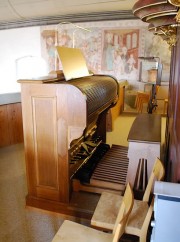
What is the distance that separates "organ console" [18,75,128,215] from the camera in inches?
79.7

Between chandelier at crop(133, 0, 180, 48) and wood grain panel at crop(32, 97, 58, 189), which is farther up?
chandelier at crop(133, 0, 180, 48)

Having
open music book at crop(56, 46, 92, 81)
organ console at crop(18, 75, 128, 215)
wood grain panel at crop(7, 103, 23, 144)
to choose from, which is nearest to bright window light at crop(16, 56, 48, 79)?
wood grain panel at crop(7, 103, 23, 144)

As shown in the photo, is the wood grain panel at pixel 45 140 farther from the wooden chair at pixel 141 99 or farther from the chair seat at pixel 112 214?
the wooden chair at pixel 141 99

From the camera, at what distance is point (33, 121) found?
221cm

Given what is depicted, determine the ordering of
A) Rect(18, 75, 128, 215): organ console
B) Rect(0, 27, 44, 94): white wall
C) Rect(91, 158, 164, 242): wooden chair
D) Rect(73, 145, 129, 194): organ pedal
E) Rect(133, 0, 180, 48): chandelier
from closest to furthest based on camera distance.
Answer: Rect(133, 0, 180, 48): chandelier → Rect(91, 158, 164, 242): wooden chair → Rect(18, 75, 128, 215): organ console → Rect(73, 145, 129, 194): organ pedal → Rect(0, 27, 44, 94): white wall

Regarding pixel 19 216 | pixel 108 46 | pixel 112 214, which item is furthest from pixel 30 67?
pixel 112 214

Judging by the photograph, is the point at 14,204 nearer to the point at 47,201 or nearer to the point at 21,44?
the point at 47,201

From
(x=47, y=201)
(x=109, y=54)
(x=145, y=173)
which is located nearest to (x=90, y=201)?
(x=47, y=201)

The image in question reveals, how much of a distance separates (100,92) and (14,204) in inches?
62.2

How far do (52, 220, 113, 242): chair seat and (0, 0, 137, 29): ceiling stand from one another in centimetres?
540

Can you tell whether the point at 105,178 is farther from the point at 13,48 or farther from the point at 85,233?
the point at 13,48

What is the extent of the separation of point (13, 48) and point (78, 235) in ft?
26.5

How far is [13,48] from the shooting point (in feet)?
27.1

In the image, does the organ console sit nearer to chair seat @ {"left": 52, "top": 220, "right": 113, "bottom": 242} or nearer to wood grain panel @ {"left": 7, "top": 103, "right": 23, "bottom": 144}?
chair seat @ {"left": 52, "top": 220, "right": 113, "bottom": 242}
